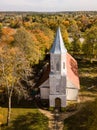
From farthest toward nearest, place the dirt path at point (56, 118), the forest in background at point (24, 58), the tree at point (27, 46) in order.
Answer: the tree at point (27, 46) < the forest in background at point (24, 58) < the dirt path at point (56, 118)

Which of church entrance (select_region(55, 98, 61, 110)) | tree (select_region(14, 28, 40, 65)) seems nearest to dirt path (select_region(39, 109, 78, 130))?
church entrance (select_region(55, 98, 61, 110))

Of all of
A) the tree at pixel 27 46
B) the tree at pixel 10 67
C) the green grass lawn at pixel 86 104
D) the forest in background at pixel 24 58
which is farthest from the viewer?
the tree at pixel 27 46

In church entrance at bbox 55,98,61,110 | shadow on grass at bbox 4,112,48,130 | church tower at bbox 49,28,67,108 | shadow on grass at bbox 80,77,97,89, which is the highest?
church tower at bbox 49,28,67,108

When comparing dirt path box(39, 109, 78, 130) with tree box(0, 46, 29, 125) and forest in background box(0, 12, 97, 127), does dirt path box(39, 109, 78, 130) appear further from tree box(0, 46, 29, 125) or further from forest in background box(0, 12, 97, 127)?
tree box(0, 46, 29, 125)

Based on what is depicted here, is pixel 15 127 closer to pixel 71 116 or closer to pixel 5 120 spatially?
pixel 5 120

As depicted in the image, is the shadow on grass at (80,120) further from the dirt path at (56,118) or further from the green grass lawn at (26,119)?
the green grass lawn at (26,119)

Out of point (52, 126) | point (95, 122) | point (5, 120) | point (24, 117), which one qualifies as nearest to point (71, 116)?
point (52, 126)

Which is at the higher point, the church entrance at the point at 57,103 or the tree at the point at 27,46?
the tree at the point at 27,46

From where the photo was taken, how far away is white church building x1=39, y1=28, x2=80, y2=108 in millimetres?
41281

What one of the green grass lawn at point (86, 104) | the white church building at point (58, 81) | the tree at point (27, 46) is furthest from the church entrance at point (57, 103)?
the tree at point (27, 46)

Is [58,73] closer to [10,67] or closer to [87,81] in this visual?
[10,67]

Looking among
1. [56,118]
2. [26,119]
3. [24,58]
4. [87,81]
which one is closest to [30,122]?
[26,119]

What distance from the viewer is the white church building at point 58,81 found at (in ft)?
135

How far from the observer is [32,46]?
5581 cm
